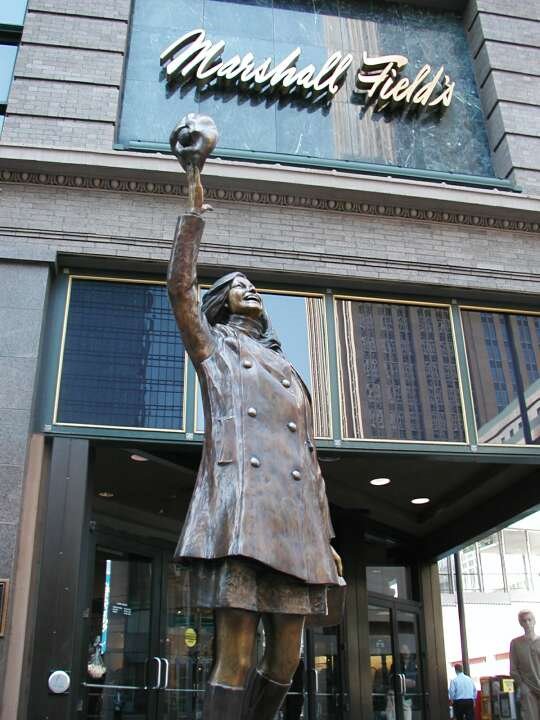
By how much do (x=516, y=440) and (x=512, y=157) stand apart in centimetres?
411

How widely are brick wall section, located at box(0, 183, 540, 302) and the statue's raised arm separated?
16.5 ft

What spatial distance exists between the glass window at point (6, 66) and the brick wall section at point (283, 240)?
69.7 inches

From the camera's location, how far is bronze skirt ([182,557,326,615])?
370cm

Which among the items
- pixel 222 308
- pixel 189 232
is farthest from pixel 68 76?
pixel 189 232

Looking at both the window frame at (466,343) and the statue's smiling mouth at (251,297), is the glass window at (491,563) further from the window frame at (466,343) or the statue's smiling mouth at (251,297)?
the statue's smiling mouth at (251,297)

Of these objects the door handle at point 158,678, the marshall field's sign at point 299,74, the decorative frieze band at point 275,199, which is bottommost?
the door handle at point 158,678

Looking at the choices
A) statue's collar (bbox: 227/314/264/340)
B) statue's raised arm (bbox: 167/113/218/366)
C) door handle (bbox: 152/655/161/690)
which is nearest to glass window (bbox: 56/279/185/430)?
door handle (bbox: 152/655/161/690)

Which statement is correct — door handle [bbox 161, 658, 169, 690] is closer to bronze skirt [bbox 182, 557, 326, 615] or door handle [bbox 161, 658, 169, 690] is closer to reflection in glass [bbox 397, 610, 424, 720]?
reflection in glass [bbox 397, 610, 424, 720]

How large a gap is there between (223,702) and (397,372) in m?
6.69

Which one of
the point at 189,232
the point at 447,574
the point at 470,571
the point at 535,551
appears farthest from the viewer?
the point at 535,551

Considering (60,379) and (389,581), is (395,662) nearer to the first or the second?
(389,581)

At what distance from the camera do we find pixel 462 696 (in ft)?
56.1

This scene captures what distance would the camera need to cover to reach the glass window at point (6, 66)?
10438 mm

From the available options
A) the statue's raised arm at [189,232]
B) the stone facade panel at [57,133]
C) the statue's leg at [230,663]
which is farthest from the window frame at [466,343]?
the statue's leg at [230,663]
